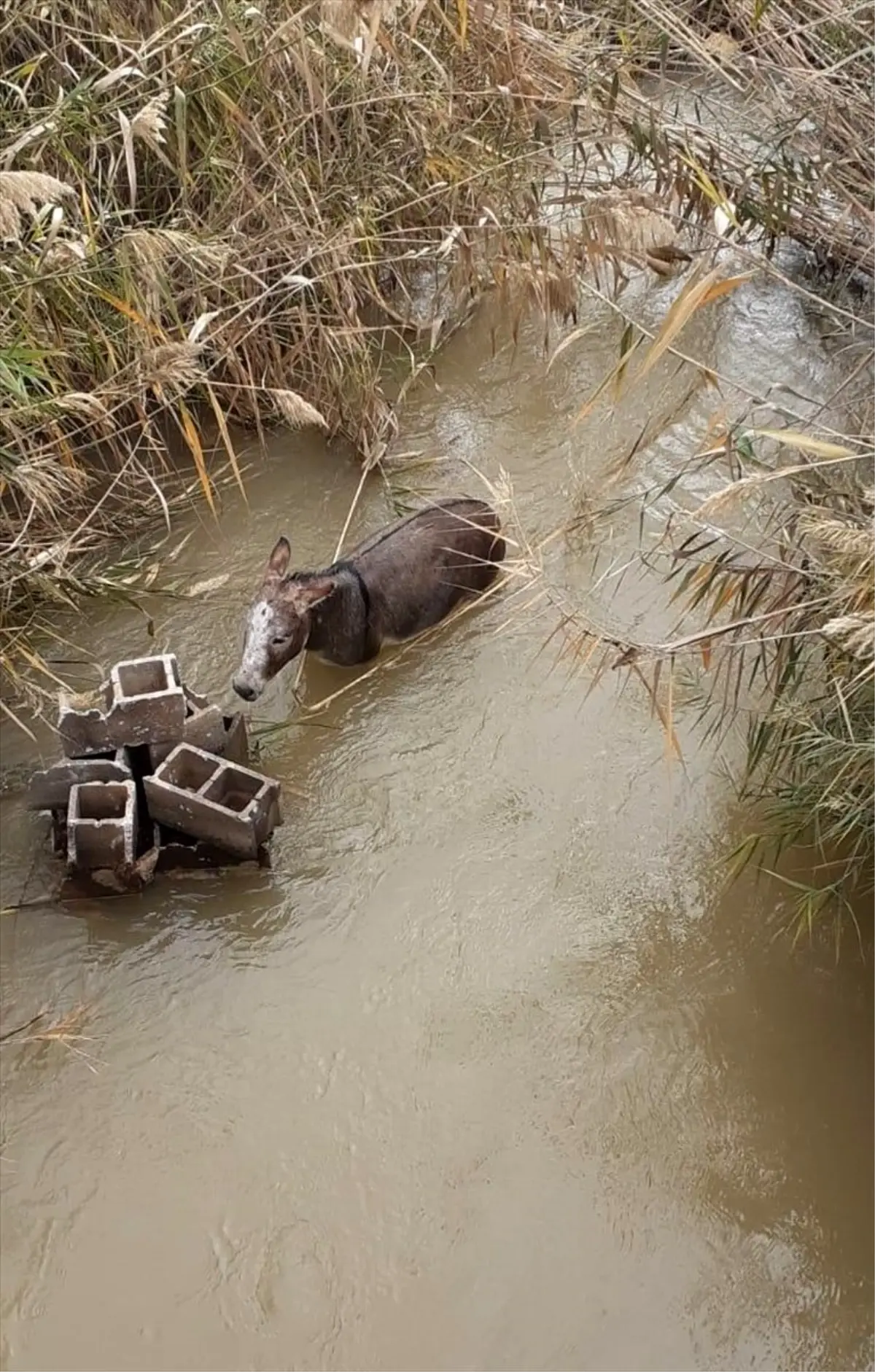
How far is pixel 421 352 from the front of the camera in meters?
5.21

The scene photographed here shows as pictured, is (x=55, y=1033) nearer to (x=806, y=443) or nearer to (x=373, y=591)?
(x=373, y=591)

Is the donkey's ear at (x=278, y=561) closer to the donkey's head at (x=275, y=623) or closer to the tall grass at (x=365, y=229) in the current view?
the donkey's head at (x=275, y=623)

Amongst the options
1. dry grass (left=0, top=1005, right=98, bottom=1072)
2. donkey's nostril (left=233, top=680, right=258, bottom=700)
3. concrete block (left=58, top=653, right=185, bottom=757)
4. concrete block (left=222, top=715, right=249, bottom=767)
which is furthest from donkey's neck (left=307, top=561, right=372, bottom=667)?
dry grass (left=0, top=1005, right=98, bottom=1072)

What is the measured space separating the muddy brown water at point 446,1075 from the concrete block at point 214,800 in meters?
0.15

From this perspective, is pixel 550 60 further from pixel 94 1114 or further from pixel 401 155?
pixel 94 1114

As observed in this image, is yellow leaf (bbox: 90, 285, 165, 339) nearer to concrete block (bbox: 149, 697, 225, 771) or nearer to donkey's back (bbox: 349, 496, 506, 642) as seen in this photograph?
donkey's back (bbox: 349, 496, 506, 642)

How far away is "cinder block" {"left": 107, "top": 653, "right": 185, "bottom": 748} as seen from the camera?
3393 millimetres

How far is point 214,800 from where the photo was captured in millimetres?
3396

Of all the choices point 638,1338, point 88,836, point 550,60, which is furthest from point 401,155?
point 638,1338

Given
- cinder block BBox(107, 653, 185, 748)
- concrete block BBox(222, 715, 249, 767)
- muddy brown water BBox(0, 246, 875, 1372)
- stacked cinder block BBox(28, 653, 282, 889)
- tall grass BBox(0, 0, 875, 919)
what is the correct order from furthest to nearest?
1. concrete block BBox(222, 715, 249, 767)
2. cinder block BBox(107, 653, 185, 748)
3. stacked cinder block BBox(28, 653, 282, 889)
4. tall grass BBox(0, 0, 875, 919)
5. muddy brown water BBox(0, 246, 875, 1372)

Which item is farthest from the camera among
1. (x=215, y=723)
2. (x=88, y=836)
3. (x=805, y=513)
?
(x=215, y=723)

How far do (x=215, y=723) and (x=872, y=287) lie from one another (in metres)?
3.77

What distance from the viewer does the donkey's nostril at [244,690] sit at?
3.76 metres

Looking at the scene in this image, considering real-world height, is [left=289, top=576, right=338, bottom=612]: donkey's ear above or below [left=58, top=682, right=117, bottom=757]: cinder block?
above
